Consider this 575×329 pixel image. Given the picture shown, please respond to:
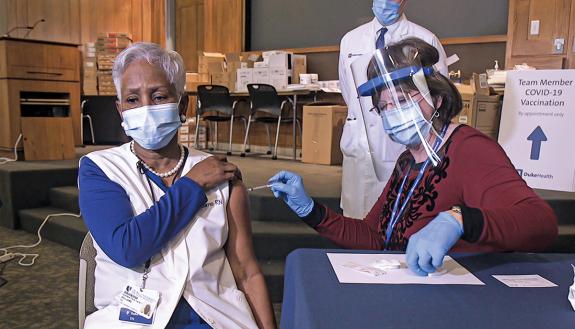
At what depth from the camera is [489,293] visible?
786mm

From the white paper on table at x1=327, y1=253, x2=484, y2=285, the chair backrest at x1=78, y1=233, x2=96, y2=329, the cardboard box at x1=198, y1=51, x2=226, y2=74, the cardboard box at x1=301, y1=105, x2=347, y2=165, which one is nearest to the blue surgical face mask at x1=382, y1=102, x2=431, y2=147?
the white paper on table at x1=327, y1=253, x2=484, y2=285

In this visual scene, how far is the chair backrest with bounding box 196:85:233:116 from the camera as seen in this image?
6.02 meters

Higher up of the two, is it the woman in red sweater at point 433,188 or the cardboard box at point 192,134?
the woman in red sweater at point 433,188

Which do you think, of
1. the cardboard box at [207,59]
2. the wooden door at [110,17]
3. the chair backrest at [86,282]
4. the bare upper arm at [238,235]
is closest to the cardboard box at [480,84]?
the bare upper arm at [238,235]

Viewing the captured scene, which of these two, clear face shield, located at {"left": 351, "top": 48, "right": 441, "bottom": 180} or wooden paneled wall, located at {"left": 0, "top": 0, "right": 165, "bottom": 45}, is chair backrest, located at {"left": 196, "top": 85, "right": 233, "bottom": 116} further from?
clear face shield, located at {"left": 351, "top": 48, "right": 441, "bottom": 180}

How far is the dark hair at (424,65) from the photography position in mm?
1064

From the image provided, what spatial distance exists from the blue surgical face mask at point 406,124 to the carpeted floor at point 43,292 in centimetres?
181

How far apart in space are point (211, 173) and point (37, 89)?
4.60m

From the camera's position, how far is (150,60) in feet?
3.96

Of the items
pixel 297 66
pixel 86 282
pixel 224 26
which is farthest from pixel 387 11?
pixel 224 26

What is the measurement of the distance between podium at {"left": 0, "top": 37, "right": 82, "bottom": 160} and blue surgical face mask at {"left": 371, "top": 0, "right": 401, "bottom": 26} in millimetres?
3305

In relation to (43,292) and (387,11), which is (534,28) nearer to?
(387,11)

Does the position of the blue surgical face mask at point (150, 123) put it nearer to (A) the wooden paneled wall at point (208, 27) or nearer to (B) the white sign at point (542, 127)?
(B) the white sign at point (542, 127)

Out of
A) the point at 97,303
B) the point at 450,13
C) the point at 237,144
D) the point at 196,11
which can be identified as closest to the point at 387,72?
the point at 97,303
